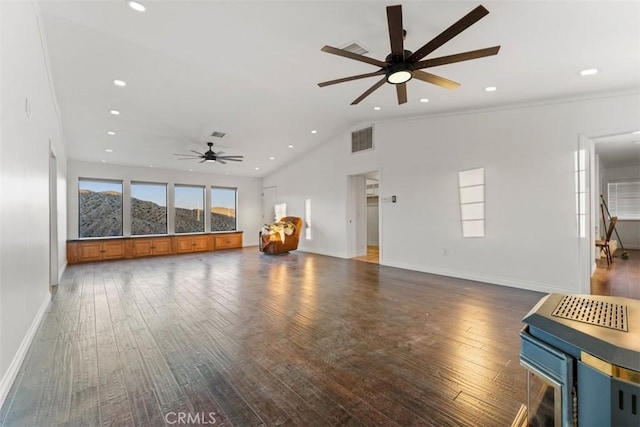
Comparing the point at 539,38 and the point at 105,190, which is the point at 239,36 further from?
the point at 105,190

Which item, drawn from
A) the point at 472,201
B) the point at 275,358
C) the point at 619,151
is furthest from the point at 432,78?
the point at 619,151

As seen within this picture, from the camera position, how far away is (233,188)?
35.2 ft

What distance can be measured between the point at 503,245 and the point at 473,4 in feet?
12.9

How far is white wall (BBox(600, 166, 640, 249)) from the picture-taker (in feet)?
26.3

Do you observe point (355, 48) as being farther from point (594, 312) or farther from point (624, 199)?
point (624, 199)

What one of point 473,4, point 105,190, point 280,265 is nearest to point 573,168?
point 473,4

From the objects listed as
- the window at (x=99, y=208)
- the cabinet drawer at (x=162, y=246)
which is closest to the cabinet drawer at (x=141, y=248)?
the cabinet drawer at (x=162, y=246)

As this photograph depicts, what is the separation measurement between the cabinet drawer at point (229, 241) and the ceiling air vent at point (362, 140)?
5.54 meters

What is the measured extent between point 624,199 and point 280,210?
10.7 metres

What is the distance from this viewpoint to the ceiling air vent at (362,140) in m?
6.87

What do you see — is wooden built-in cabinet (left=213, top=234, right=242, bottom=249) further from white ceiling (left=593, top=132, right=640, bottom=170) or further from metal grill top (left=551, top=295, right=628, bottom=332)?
metal grill top (left=551, top=295, right=628, bottom=332)

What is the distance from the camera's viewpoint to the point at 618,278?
5.00 meters

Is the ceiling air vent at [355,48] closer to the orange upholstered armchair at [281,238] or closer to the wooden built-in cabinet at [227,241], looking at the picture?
the orange upholstered armchair at [281,238]

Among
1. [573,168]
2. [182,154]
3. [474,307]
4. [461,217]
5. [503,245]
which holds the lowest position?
[474,307]
